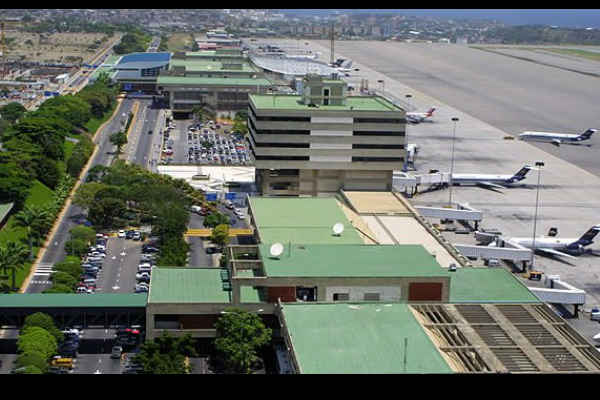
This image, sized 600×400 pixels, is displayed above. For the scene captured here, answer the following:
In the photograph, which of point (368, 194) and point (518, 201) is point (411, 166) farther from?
point (368, 194)

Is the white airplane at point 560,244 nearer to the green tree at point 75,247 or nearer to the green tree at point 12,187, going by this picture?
the green tree at point 75,247

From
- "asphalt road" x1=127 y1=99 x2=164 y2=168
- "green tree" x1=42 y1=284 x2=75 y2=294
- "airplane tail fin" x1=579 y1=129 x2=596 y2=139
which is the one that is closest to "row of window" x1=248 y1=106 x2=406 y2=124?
"green tree" x1=42 y1=284 x2=75 y2=294

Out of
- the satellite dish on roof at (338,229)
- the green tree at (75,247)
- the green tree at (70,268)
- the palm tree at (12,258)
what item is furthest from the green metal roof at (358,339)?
the green tree at (75,247)

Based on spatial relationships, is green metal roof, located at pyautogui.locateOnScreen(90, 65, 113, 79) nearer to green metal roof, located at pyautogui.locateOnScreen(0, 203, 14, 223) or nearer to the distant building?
the distant building

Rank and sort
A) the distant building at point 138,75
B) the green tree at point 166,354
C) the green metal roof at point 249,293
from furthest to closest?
the distant building at point 138,75 → the green metal roof at point 249,293 → the green tree at point 166,354
